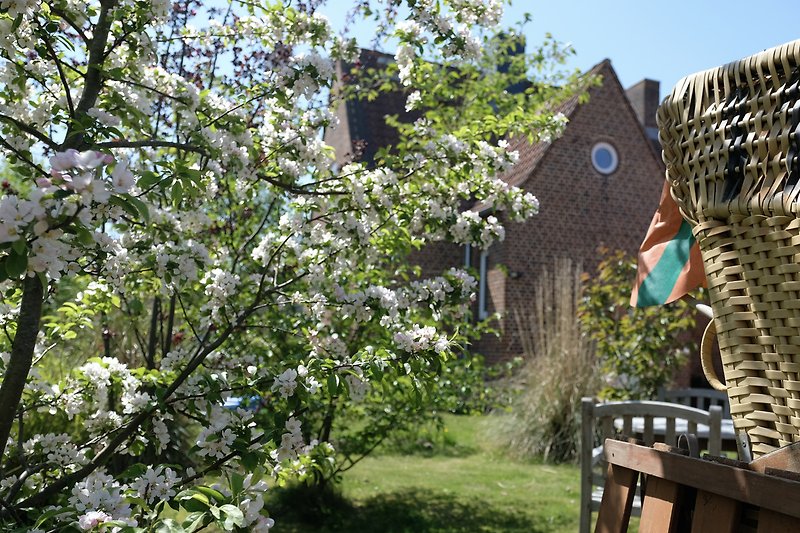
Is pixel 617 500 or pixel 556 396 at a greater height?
pixel 556 396

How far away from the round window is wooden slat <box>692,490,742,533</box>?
14588 mm

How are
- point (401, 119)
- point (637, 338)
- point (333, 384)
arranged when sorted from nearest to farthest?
point (333, 384) → point (637, 338) → point (401, 119)

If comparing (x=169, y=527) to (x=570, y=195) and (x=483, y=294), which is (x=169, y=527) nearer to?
(x=483, y=294)

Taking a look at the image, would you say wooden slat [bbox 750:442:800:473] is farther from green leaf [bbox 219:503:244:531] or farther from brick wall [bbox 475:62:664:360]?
brick wall [bbox 475:62:664:360]

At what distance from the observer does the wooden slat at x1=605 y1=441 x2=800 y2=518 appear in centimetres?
84

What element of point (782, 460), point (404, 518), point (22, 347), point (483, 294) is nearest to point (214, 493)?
point (22, 347)

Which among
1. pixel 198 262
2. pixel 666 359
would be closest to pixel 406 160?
pixel 198 262

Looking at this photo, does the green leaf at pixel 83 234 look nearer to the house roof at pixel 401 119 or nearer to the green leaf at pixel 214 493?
the green leaf at pixel 214 493

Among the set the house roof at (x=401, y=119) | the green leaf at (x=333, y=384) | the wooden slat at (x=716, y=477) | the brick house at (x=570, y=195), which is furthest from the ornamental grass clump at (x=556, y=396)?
the wooden slat at (x=716, y=477)

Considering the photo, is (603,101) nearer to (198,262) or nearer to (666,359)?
(666,359)

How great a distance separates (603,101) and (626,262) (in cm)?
757

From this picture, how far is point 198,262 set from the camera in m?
2.73

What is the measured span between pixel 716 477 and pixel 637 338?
292 inches

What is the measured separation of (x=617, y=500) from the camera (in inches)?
47.2
